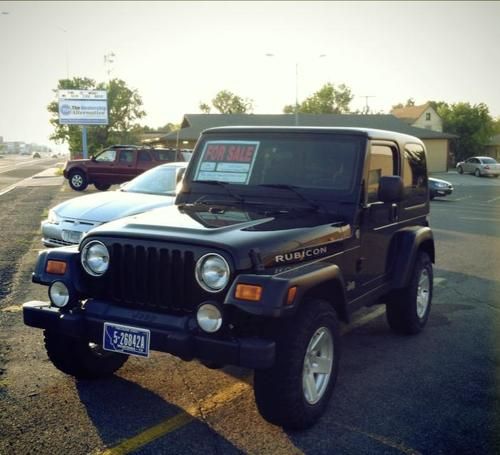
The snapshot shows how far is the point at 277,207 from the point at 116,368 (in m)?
1.82

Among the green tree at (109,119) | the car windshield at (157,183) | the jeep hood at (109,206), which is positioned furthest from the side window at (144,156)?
the green tree at (109,119)

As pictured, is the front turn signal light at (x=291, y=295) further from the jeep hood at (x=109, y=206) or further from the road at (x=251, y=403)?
the jeep hood at (x=109, y=206)

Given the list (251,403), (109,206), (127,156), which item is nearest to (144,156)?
(127,156)

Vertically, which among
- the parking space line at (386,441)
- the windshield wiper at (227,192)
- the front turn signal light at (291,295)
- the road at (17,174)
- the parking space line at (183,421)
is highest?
the windshield wiper at (227,192)

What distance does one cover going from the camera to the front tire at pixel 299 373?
11.2ft

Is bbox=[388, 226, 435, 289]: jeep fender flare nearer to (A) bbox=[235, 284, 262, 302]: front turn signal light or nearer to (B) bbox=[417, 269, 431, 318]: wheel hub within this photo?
(B) bbox=[417, 269, 431, 318]: wheel hub

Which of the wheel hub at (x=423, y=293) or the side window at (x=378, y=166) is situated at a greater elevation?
the side window at (x=378, y=166)

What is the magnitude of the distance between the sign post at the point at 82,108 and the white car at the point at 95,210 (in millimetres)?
34924

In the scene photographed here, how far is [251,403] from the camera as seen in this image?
13.2 ft

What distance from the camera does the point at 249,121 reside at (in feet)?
172

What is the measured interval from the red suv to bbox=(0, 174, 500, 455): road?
15.3 m

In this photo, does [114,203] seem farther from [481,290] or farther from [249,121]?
[249,121]

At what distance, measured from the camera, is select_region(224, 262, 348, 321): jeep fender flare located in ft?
10.4

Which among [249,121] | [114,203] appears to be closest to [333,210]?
[114,203]
